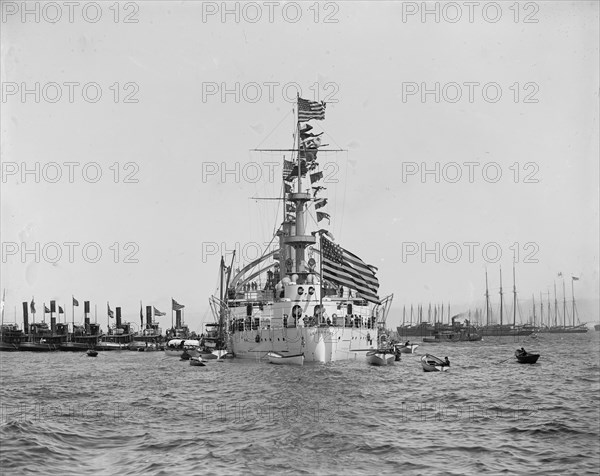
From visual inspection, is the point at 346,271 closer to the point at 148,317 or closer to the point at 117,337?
the point at 117,337

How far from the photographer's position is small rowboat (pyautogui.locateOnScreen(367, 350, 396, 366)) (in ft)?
217

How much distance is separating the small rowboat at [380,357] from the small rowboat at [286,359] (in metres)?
8.35

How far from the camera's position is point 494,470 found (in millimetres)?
21906

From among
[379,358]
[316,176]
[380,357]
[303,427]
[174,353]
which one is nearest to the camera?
[303,427]

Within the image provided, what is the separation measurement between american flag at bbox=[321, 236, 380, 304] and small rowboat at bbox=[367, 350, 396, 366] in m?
6.66

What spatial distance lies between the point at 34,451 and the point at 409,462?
465 inches

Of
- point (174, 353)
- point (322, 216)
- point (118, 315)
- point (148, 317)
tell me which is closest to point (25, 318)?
point (118, 315)

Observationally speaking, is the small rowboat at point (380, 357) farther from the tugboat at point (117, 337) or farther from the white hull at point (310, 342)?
the tugboat at point (117, 337)

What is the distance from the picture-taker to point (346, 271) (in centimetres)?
5944

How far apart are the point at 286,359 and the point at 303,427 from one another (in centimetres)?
3293

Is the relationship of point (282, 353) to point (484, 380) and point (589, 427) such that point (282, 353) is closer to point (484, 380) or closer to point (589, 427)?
point (484, 380)

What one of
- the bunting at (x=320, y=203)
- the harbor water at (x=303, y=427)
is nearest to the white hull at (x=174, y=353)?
the bunting at (x=320, y=203)

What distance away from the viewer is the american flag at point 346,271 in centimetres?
5825

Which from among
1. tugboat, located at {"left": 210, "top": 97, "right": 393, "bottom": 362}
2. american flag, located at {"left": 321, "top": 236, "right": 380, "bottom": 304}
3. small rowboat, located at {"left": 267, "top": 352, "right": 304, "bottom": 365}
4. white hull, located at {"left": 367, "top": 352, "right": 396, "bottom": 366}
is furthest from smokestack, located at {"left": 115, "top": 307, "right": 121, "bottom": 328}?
american flag, located at {"left": 321, "top": 236, "right": 380, "bottom": 304}
